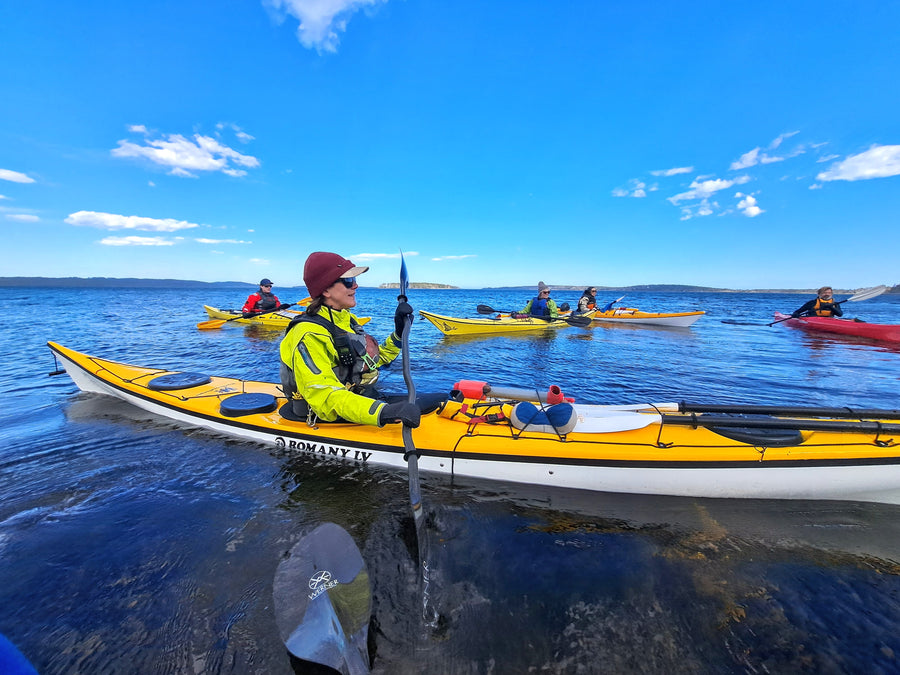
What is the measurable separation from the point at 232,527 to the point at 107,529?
130 centimetres

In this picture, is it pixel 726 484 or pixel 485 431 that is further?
pixel 485 431

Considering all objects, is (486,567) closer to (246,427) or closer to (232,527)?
(232,527)

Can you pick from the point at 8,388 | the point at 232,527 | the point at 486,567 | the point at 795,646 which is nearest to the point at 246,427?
the point at 232,527

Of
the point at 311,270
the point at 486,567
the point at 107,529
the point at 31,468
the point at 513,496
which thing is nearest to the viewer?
the point at 486,567

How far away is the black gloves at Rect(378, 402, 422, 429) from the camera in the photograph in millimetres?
3620

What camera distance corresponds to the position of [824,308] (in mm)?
18891

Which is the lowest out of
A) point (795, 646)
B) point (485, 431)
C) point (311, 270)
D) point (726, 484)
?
point (795, 646)

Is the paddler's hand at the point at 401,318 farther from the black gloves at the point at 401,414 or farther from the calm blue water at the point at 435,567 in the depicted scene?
the calm blue water at the point at 435,567

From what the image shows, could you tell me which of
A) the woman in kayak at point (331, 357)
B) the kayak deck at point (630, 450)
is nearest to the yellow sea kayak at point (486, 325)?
the kayak deck at point (630, 450)

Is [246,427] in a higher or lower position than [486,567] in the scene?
higher

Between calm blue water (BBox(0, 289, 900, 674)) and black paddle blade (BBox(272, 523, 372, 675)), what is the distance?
24 cm

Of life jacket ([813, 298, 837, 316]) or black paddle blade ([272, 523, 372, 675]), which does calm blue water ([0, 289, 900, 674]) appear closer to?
black paddle blade ([272, 523, 372, 675])

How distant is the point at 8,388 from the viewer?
8.00 metres

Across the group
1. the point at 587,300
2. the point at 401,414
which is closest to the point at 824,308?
the point at 587,300
